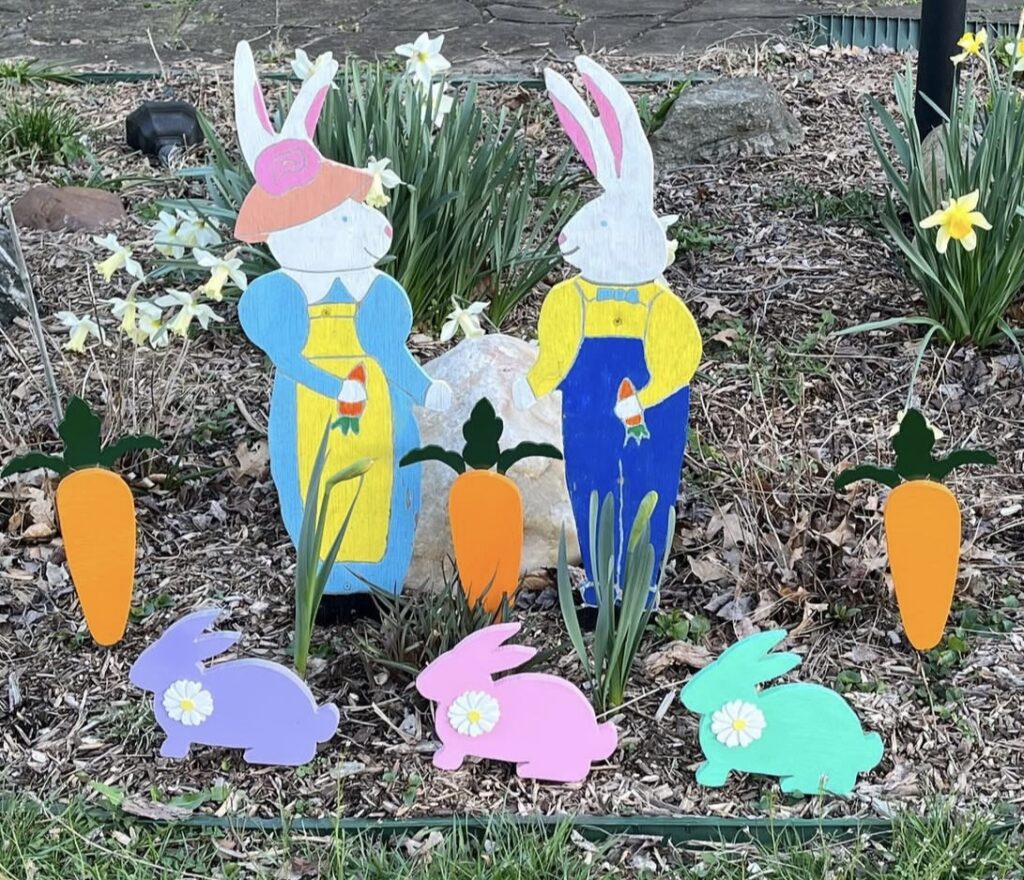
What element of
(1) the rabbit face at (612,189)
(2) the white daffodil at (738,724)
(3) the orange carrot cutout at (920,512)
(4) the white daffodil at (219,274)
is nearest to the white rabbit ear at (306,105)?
(4) the white daffodil at (219,274)

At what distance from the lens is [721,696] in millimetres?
2168

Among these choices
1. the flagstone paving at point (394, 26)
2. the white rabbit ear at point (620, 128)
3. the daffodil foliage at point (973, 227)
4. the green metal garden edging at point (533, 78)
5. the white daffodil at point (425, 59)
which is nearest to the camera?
the white rabbit ear at point (620, 128)

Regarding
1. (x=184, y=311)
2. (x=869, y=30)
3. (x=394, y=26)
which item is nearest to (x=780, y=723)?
(x=184, y=311)

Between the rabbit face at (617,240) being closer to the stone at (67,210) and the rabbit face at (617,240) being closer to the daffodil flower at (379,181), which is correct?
the daffodil flower at (379,181)

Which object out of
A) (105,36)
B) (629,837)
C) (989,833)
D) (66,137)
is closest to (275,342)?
(629,837)

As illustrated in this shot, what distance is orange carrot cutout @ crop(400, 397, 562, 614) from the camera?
228 cm

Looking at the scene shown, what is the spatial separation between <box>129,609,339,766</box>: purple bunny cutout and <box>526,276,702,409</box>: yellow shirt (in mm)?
735

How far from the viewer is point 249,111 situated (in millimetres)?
2215

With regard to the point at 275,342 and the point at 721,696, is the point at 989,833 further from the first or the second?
the point at 275,342

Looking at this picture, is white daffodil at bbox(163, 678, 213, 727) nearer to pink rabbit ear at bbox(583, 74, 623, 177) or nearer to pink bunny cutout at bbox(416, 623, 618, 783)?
pink bunny cutout at bbox(416, 623, 618, 783)

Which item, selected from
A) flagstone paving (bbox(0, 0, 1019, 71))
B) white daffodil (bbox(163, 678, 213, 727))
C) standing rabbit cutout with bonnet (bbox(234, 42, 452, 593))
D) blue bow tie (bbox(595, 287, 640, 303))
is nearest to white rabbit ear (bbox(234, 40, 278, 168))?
standing rabbit cutout with bonnet (bbox(234, 42, 452, 593))

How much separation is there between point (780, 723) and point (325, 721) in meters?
0.76

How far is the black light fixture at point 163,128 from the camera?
14.2 ft

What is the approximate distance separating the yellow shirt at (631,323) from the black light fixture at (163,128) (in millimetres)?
2441
